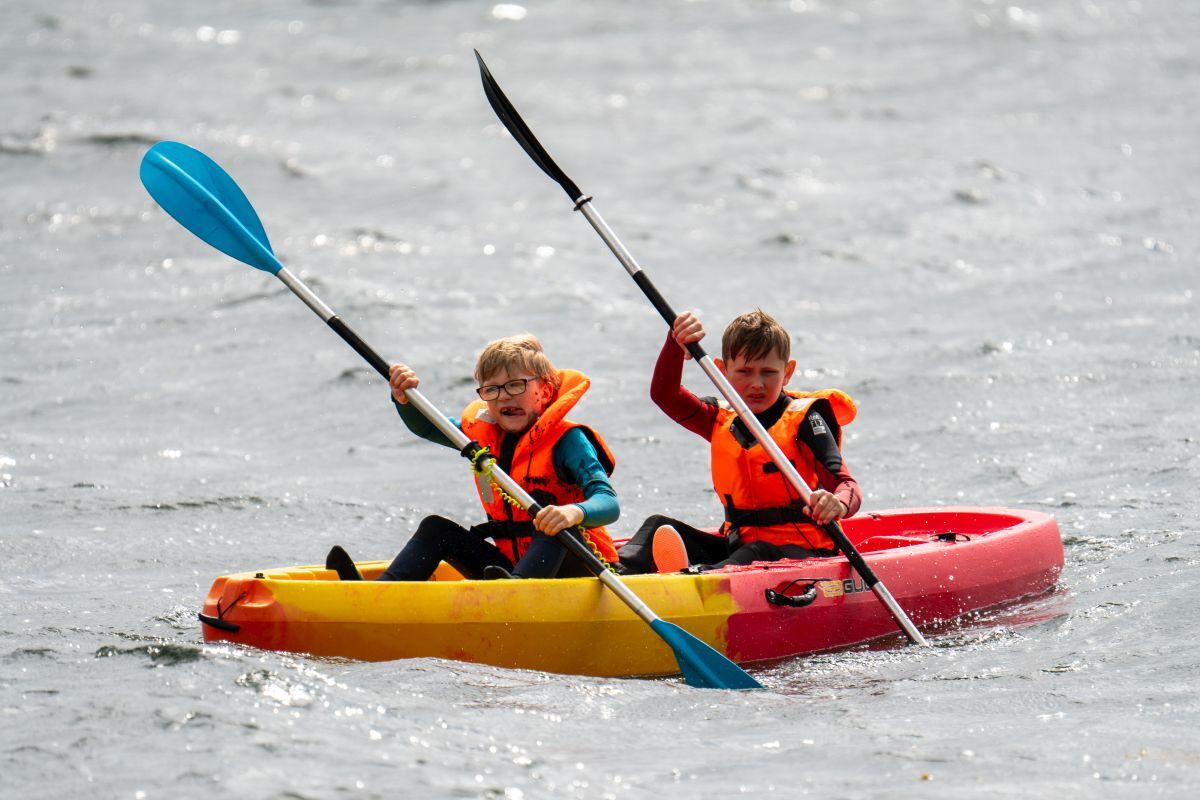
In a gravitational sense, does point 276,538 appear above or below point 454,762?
below

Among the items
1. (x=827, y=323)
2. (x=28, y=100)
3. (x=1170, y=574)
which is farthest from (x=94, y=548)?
(x=28, y=100)

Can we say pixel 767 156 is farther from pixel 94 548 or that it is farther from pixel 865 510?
pixel 94 548

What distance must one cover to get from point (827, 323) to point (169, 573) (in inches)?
250

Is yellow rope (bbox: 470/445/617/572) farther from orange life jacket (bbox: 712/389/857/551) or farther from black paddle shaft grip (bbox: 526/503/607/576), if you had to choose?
orange life jacket (bbox: 712/389/857/551)

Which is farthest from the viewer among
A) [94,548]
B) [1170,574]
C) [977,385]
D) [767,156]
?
[767,156]

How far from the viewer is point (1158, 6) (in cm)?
2645

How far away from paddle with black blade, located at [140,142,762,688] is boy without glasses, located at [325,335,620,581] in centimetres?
13

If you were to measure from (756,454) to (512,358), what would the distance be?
1.02 m

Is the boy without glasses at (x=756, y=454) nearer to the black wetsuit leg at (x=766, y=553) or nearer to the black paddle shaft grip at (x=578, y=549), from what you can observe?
the black wetsuit leg at (x=766, y=553)

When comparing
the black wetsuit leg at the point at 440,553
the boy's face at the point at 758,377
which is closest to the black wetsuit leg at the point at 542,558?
Answer: the black wetsuit leg at the point at 440,553

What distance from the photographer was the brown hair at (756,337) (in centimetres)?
580

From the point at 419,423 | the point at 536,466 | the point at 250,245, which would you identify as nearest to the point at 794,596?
the point at 536,466

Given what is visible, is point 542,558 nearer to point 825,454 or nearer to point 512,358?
point 512,358

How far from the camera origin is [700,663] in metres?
5.16
